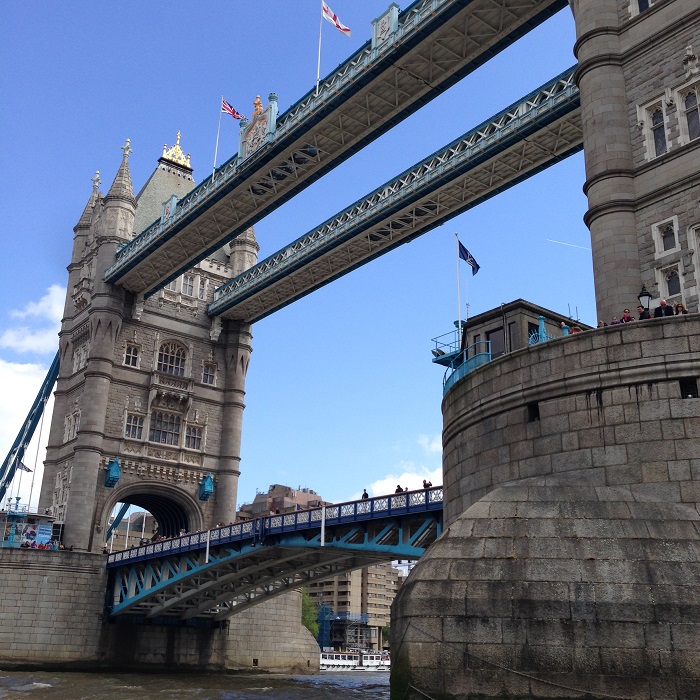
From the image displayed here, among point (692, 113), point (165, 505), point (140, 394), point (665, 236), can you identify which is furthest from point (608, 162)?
point (165, 505)

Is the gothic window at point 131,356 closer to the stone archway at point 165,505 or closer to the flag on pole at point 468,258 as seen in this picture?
the stone archway at point 165,505

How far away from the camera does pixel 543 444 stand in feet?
61.6

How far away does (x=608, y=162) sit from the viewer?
23625mm

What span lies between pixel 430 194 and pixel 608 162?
74.4ft

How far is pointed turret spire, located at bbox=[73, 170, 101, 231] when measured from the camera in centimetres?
6862

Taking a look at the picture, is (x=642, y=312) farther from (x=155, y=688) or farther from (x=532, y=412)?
(x=155, y=688)

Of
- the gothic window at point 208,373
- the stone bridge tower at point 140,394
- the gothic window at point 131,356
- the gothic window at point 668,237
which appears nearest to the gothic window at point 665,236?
the gothic window at point 668,237

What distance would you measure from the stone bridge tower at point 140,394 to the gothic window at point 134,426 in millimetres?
73

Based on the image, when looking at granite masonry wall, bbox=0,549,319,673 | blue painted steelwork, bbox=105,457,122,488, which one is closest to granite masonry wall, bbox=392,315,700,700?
granite masonry wall, bbox=0,549,319,673

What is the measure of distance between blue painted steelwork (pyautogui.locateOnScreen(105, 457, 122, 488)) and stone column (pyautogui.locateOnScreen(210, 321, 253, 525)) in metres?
8.11

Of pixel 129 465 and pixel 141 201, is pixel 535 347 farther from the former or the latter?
pixel 141 201

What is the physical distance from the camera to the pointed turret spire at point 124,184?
2469 inches

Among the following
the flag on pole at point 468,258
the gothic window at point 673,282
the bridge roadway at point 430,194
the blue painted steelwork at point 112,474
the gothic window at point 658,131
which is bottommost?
the gothic window at point 673,282

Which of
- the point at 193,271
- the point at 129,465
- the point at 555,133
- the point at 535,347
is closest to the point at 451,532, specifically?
the point at 535,347
